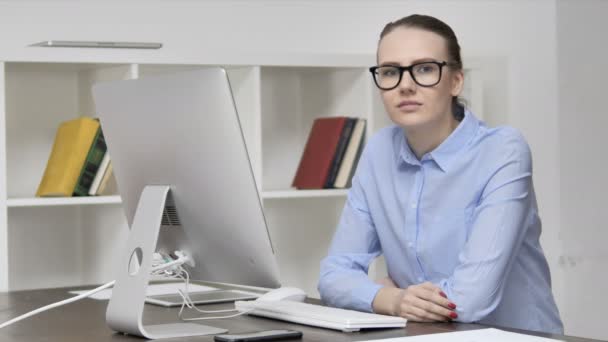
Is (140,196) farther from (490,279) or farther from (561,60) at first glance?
(561,60)

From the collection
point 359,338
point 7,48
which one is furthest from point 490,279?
point 7,48

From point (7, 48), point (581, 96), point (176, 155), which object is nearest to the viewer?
point (176, 155)

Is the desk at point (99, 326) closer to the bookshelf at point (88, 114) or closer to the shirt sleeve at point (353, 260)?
the shirt sleeve at point (353, 260)

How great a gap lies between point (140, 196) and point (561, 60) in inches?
112

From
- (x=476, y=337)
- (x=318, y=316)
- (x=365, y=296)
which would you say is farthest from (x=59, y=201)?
(x=476, y=337)

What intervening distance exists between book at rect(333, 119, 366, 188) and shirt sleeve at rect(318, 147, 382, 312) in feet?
3.55

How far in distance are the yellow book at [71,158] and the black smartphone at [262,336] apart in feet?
5.35

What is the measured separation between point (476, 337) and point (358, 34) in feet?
8.21

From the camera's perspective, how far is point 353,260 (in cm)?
236

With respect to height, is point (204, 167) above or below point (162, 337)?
above

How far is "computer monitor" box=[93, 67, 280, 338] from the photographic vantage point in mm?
1776

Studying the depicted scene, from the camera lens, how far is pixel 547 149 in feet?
14.3

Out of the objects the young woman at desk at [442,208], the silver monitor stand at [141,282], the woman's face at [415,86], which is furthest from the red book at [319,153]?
the silver monitor stand at [141,282]

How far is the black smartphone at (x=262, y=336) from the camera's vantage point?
1694mm
